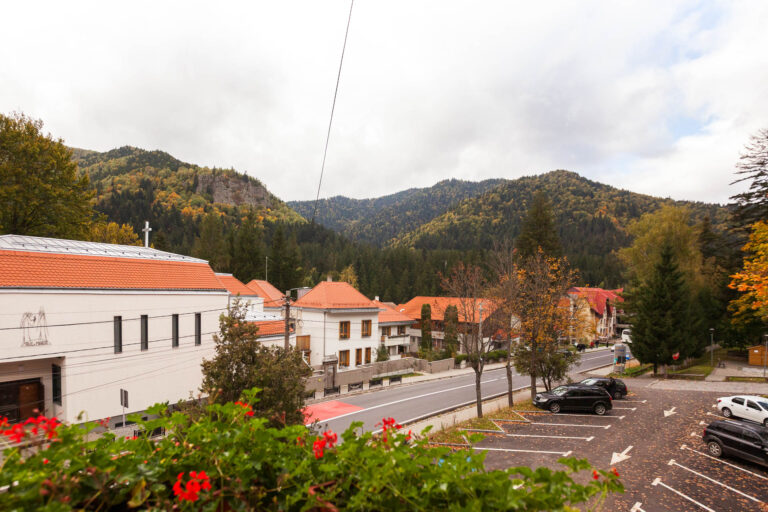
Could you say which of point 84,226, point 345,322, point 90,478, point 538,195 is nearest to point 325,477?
point 90,478

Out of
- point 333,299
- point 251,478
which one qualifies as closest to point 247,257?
point 333,299

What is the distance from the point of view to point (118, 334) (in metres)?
18.3

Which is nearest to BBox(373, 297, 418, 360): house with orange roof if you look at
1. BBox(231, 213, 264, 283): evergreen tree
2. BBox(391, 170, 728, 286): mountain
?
BBox(231, 213, 264, 283): evergreen tree

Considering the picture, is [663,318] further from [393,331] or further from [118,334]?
[118,334]

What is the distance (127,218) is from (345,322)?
94.6 m

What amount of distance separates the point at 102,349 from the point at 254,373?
12.8m

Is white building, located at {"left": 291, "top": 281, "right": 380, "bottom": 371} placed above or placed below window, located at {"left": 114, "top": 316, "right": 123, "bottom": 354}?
below

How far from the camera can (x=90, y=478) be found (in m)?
1.80

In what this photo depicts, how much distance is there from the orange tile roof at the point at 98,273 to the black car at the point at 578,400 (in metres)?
21.0

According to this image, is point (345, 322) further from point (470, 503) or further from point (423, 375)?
point (470, 503)

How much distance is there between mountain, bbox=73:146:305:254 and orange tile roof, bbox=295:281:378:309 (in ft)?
180

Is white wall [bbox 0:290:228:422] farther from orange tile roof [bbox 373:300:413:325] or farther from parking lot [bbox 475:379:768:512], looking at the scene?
orange tile roof [bbox 373:300:413:325]

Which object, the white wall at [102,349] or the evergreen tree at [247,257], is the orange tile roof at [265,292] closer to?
the white wall at [102,349]

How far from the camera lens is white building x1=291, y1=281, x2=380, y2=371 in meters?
33.5
